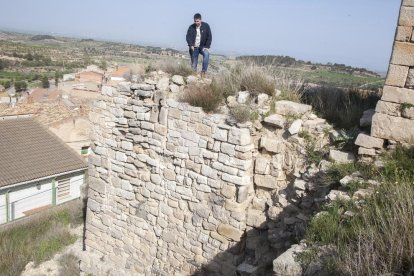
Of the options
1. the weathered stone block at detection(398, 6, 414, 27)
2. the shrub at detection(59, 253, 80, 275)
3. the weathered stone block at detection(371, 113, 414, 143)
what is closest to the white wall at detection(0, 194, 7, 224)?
the shrub at detection(59, 253, 80, 275)

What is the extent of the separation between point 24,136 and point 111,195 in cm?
1232

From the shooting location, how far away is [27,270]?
26.4 feet

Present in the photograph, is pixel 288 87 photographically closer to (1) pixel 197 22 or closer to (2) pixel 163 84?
(2) pixel 163 84

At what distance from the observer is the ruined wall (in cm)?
548

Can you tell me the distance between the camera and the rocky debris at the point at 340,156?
4643 millimetres

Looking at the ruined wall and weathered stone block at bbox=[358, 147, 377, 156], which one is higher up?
weathered stone block at bbox=[358, 147, 377, 156]

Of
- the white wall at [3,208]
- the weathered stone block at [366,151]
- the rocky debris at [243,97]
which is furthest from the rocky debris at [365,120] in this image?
the white wall at [3,208]

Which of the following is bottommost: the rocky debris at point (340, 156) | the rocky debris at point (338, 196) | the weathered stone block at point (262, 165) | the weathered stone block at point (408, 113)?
the weathered stone block at point (262, 165)

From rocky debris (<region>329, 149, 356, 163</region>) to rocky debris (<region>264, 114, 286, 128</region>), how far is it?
0.81 meters

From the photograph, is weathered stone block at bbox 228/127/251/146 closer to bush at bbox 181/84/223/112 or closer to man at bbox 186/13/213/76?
bush at bbox 181/84/223/112

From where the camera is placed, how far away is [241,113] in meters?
5.24

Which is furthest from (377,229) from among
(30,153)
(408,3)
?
(30,153)

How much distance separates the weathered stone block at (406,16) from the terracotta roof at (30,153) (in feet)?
48.6

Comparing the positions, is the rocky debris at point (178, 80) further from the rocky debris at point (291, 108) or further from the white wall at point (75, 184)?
the white wall at point (75, 184)
